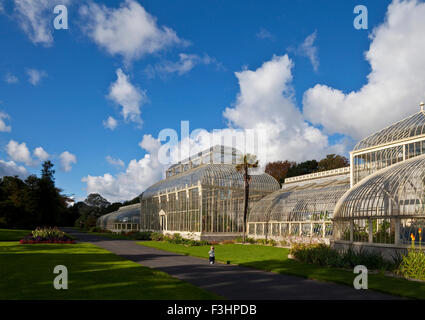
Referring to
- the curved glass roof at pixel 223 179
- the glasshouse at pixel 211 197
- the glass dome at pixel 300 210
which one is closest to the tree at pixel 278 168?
the glasshouse at pixel 211 197

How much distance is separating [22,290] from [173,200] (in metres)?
39.9

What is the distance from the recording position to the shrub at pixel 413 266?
50.6ft

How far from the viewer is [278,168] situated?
81312 mm

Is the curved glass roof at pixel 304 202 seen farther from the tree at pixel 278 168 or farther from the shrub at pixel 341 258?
the tree at pixel 278 168

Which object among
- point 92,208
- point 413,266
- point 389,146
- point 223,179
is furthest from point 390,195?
point 92,208

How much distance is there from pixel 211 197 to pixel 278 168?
40.6 meters

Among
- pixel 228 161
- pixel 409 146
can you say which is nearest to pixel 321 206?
pixel 409 146

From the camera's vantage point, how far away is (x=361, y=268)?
17266mm

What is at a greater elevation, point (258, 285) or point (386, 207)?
point (386, 207)

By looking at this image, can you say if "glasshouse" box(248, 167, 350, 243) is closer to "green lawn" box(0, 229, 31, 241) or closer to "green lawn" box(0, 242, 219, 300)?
"green lawn" box(0, 242, 219, 300)

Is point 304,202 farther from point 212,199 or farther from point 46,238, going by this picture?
point 46,238
